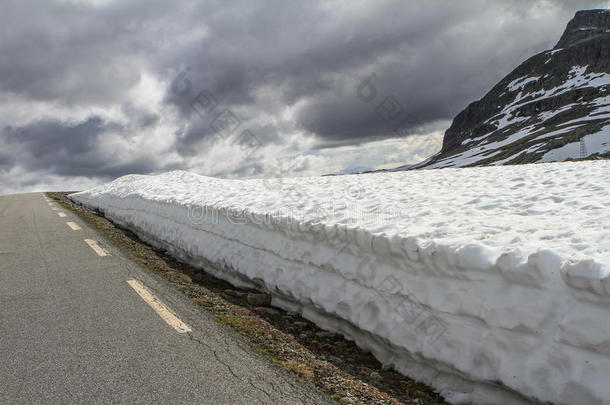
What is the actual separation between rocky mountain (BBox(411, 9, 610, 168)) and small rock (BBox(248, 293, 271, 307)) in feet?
288

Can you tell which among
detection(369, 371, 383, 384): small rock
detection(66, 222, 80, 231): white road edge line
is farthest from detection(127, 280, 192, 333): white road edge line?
detection(66, 222, 80, 231): white road edge line

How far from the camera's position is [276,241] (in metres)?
7.27

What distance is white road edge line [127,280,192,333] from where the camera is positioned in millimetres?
4902

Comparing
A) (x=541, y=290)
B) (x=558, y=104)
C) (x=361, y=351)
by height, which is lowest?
(x=361, y=351)

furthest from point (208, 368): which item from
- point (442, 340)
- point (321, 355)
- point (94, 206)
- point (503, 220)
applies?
point (94, 206)

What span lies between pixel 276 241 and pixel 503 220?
376cm

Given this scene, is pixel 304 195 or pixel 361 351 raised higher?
pixel 304 195

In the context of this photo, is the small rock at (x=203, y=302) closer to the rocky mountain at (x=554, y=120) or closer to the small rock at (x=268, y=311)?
the small rock at (x=268, y=311)

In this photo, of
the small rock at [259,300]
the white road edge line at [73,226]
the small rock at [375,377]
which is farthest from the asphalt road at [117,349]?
the white road edge line at [73,226]

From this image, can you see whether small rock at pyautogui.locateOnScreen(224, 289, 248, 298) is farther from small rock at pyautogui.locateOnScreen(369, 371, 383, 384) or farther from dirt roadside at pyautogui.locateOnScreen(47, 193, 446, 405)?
small rock at pyautogui.locateOnScreen(369, 371, 383, 384)

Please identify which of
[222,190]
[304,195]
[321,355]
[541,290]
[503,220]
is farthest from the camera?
[222,190]

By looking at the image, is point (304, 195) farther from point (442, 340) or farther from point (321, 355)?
point (442, 340)

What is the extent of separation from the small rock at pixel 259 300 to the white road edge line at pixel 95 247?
4.10 meters

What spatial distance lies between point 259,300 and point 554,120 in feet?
516
